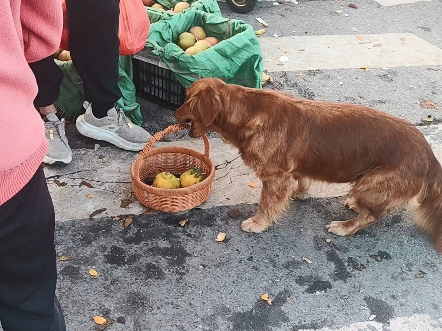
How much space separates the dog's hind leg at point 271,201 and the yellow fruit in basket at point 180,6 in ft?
7.83

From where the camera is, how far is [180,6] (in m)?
4.85

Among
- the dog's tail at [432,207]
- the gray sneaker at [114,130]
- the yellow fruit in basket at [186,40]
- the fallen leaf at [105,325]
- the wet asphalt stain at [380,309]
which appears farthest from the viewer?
the yellow fruit in basket at [186,40]

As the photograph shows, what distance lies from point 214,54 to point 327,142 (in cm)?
139

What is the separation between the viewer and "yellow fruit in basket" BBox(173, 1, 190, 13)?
4805mm

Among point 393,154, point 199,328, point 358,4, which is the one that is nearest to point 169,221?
point 199,328

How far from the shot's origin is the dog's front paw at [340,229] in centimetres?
325

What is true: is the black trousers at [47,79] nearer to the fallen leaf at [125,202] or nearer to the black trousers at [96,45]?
the black trousers at [96,45]

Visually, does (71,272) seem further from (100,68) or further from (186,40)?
(186,40)

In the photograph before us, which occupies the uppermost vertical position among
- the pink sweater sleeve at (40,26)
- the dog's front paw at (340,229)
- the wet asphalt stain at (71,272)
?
the pink sweater sleeve at (40,26)

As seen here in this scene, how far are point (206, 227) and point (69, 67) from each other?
69.9 inches

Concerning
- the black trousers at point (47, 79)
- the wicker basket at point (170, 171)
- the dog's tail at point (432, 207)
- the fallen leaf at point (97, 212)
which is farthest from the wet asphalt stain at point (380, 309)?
the black trousers at point (47, 79)

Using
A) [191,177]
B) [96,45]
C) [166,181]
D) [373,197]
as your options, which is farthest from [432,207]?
[96,45]

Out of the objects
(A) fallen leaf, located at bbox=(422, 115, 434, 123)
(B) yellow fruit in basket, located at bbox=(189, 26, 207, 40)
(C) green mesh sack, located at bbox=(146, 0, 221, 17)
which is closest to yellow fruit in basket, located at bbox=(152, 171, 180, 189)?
(B) yellow fruit in basket, located at bbox=(189, 26, 207, 40)

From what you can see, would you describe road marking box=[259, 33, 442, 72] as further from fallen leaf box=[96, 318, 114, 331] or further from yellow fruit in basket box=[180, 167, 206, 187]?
fallen leaf box=[96, 318, 114, 331]
